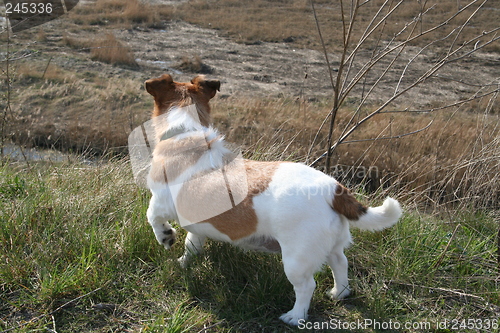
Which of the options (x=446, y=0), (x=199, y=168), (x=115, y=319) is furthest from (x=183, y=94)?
(x=446, y=0)

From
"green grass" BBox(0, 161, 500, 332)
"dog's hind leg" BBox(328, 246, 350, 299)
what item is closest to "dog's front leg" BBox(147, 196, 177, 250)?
"green grass" BBox(0, 161, 500, 332)

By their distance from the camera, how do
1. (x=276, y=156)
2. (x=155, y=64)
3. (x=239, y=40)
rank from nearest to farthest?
(x=276, y=156)
(x=155, y=64)
(x=239, y=40)

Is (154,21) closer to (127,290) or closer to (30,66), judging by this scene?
(30,66)

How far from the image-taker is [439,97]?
38.4 feet

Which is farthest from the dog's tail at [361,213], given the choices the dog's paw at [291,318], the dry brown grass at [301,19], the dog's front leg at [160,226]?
the dry brown grass at [301,19]

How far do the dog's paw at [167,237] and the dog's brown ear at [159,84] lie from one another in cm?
107

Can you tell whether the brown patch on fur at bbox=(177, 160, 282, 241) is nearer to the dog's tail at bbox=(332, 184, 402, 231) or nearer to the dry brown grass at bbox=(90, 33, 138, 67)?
the dog's tail at bbox=(332, 184, 402, 231)

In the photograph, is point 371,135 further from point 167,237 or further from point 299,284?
point 299,284

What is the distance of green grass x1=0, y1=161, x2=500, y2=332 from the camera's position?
118 inches

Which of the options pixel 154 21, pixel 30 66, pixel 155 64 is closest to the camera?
pixel 30 66

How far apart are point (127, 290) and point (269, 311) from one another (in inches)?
40.1

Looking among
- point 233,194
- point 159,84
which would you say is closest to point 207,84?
point 159,84

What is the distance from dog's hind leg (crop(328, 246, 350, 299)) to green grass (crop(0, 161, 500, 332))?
8 centimetres

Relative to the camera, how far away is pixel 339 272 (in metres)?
3.15
